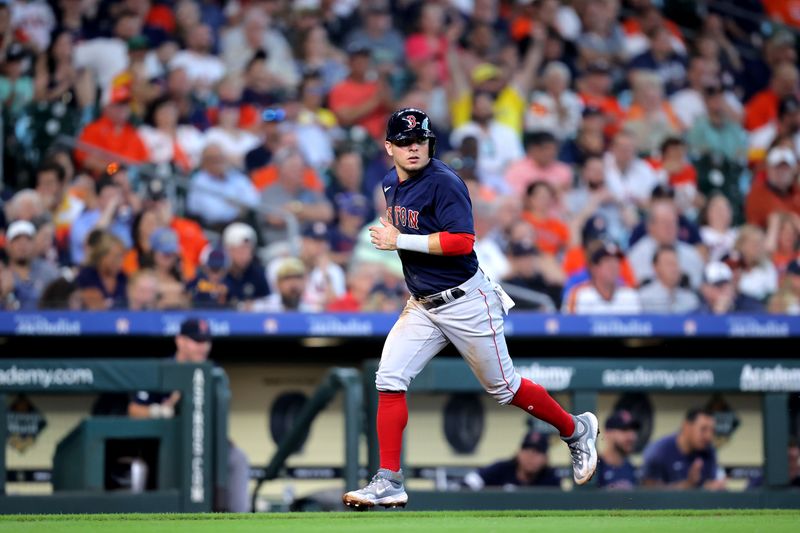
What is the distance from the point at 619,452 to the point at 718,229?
4585 millimetres

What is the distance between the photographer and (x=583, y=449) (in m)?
6.09

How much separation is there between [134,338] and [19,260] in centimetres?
110

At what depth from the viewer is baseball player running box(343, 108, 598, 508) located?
557 cm

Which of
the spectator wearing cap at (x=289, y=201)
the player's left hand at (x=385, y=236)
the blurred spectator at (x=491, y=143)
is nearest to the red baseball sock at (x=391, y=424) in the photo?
the player's left hand at (x=385, y=236)

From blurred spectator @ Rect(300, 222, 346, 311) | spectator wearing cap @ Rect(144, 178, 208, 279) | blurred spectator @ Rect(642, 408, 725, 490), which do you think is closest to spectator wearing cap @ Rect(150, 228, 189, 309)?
spectator wearing cap @ Rect(144, 178, 208, 279)

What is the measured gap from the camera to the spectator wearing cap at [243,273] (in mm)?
10539

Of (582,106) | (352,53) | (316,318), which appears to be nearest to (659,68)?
(582,106)

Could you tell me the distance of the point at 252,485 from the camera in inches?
365

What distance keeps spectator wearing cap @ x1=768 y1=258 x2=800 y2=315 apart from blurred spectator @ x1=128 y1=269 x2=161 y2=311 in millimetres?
5239

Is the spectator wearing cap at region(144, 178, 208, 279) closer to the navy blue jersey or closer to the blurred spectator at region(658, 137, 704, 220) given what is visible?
the blurred spectator at region(658, 137, 704, 220)

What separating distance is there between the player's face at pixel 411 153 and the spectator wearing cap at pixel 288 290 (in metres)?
4.88

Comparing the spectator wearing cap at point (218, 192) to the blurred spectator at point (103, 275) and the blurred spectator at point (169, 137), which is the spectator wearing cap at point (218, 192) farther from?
the blurred spectator at point (103, 275)

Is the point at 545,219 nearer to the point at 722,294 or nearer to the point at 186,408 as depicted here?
the point at 722,294

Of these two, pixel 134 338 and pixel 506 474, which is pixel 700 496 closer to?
pixel 506 474
